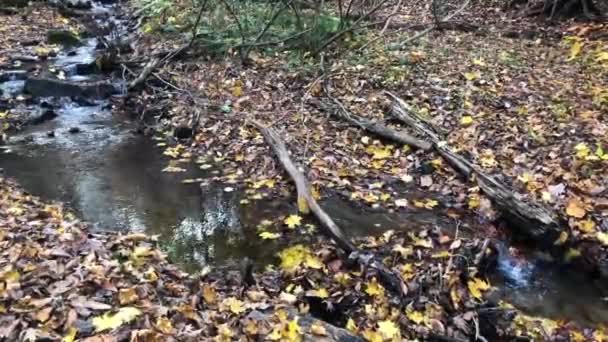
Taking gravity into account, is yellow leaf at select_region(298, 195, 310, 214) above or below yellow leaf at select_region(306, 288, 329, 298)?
below

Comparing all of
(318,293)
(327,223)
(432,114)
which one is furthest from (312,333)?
(432,114)

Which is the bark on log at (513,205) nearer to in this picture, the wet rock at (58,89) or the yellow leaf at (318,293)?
the yellow leaf at (318,293)

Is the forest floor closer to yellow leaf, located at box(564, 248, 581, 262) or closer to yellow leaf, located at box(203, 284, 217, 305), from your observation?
yellow leaf, located at box(203, 284, 217, 305)

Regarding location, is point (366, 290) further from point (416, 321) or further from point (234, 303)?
point (234, 303)

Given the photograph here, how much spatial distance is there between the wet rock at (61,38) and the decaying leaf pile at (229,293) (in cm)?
1087

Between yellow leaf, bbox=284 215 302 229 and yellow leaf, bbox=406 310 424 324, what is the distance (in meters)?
2.02

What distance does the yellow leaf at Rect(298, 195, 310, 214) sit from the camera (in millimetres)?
6629

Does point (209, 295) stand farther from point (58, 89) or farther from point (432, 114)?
point (58, 89)

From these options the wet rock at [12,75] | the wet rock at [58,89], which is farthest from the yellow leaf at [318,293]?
the wet rock at [12,75]

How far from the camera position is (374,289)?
5.00 metres

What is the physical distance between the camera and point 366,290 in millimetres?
5004

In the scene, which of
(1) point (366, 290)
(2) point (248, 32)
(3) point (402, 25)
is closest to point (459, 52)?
(3) point (402, 25)

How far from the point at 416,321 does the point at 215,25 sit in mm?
10417

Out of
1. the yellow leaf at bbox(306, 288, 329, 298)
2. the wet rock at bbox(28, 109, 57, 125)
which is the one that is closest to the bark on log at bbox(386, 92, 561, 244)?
the yellow leaf at bbox(306, 288, 329, 298)
